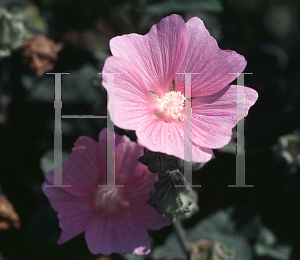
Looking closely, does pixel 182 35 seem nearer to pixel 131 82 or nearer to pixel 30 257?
pixel 131 82

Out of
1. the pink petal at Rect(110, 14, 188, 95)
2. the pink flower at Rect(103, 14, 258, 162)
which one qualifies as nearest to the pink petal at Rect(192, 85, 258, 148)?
the pink flower at Rect(103, 14, 258, 162)

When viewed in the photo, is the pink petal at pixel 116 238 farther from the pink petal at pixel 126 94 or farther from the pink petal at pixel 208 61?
the pink petal at pixel 208 61

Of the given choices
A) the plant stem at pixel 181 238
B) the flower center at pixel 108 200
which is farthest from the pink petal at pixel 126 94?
the plant stem at pixel 181 238

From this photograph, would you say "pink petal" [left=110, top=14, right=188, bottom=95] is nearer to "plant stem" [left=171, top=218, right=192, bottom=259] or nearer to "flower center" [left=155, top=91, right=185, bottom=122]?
"flower center" [left=155, top=91, right=185, bottom=122]

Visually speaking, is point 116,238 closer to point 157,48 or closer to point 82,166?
point 82,166

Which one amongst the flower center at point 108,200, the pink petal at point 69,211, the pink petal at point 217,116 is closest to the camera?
the pink petal at point 217,116

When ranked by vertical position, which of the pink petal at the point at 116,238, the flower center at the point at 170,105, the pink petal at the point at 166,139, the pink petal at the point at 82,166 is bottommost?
the pink petal at the point at 116,238

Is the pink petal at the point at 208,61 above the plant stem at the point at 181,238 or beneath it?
above
